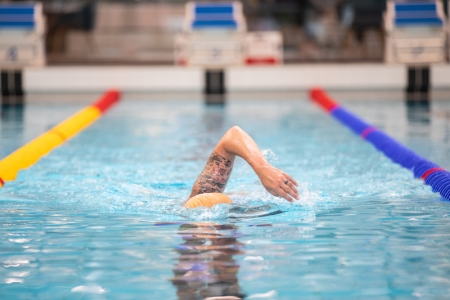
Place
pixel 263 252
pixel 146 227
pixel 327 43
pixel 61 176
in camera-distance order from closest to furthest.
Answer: pixel 263 252
pixel 146 227
pixel 61 176
pixel 327 43

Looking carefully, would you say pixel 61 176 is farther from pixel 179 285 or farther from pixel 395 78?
pixel 395 78

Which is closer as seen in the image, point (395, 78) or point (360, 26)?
point (395, 78)

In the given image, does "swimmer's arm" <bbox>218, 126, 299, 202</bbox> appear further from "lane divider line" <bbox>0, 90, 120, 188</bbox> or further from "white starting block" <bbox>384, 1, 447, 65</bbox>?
"white starting block" <bbox>384, 1, 447, 65</bbox>

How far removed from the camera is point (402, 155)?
565cm

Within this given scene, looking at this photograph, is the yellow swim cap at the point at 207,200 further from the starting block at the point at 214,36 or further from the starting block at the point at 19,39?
the starting block at the point at 19,39

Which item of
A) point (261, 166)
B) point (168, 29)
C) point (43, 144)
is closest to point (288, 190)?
point (261, 166)

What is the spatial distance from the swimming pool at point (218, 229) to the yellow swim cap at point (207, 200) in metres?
0.04

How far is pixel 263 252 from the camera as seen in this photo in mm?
3000

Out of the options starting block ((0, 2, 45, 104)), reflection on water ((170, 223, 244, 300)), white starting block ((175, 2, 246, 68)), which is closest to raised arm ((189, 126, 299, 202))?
reflection on water ((170, 223, 244, 300))

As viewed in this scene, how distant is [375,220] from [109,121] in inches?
238

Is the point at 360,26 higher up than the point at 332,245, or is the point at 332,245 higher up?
the point at 360,26

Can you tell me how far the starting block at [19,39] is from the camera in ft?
42.5

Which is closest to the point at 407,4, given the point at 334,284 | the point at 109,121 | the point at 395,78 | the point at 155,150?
the point at 395,78

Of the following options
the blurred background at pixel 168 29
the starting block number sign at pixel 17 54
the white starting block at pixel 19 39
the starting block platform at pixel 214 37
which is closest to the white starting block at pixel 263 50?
the starting block platform at pixel 214 37
